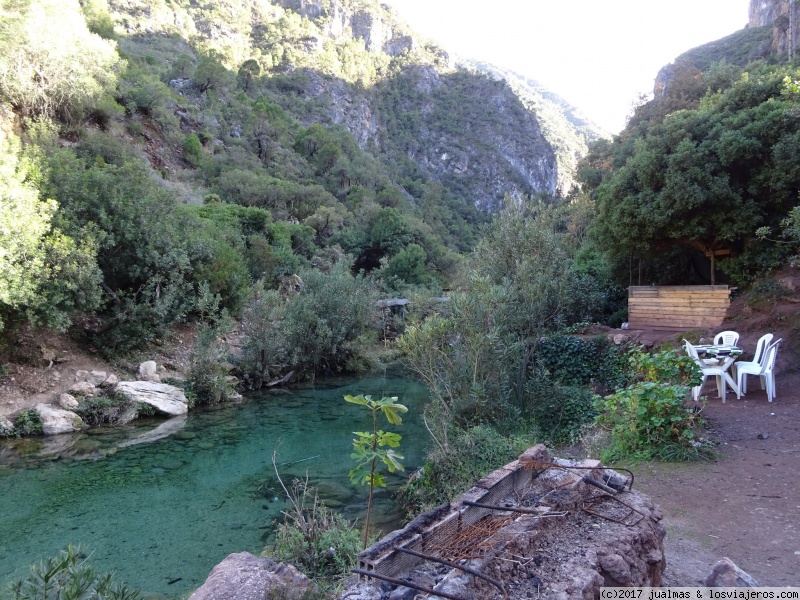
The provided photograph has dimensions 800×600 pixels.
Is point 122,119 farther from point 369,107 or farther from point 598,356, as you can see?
point 369,107

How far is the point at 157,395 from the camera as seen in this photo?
14.0 meters

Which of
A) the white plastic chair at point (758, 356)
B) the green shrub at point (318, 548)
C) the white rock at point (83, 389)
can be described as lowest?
the white rock at point (83, 389)

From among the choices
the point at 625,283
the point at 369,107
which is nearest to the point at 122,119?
the point at 625,283

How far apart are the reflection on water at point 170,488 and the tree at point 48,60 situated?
15769 millimetres

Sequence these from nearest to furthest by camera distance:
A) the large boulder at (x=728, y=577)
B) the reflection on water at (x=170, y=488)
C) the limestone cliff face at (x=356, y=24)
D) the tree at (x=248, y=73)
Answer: the large boulder at (x=728, y=577) < the reflection on water at (x=170, y=488) < the tree at (x=248, y=73) < the limestone cliff face at (x=356, y=24)

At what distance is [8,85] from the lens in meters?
19.4

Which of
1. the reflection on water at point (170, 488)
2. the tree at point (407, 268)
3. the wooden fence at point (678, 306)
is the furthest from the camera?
the tree at point (407, 268)

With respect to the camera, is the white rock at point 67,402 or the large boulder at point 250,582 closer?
the large boulder at point 250,582

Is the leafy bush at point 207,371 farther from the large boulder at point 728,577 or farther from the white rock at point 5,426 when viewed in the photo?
the large boulder at point 728,577

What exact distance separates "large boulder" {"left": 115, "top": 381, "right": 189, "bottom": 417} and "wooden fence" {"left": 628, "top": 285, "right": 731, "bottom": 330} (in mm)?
13033

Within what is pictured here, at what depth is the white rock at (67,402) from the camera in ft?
41.2

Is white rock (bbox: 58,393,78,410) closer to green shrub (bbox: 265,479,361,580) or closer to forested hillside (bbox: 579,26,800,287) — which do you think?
green shrub (bbox: 265,479,361,580)

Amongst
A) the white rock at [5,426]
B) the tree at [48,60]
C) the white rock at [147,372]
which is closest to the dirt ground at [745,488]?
the white rock at [5,426]

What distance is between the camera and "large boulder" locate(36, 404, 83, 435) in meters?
11.8
